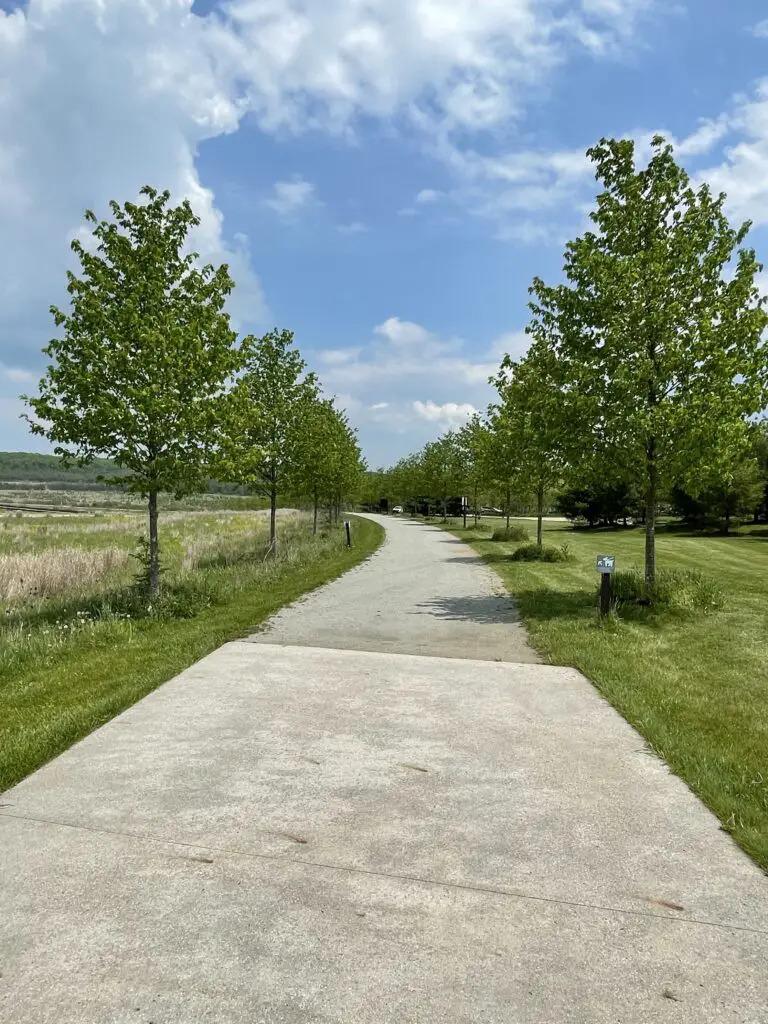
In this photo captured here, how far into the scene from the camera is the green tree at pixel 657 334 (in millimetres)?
9750

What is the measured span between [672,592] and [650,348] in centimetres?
412

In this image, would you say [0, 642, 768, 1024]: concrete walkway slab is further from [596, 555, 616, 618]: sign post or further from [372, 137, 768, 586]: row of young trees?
[372, 137, 768, 586]: row of young trees

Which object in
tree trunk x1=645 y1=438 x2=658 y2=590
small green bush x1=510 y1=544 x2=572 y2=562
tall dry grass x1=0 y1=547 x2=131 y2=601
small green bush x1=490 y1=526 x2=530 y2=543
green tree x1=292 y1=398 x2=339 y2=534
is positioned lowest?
tall dry grass x1=0 y1=547 x2=131 y2=601

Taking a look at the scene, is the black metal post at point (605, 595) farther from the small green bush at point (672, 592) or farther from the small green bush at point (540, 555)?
the small green bush at point (540, 555)

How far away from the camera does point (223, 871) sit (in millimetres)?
3180

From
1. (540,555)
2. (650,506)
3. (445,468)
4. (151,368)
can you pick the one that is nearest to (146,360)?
(151,368)

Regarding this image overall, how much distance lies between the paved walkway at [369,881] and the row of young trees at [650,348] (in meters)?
6.33

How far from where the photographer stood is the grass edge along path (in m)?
4.71

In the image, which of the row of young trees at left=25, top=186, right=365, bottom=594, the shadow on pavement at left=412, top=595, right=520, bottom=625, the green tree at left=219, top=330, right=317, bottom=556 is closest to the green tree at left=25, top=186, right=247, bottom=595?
the row of young trees at left=25, top=186, right=365, bottom=594

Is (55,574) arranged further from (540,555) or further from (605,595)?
(540,555)

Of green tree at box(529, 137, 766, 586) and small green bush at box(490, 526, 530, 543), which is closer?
green tree at box(529, 137, 766, 586)

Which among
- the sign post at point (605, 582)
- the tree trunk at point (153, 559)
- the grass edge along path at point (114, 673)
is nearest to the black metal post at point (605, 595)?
the sign post at point (605, 582)

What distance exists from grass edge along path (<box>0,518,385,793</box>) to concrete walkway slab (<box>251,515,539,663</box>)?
595 mm

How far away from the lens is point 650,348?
34.4 ft
